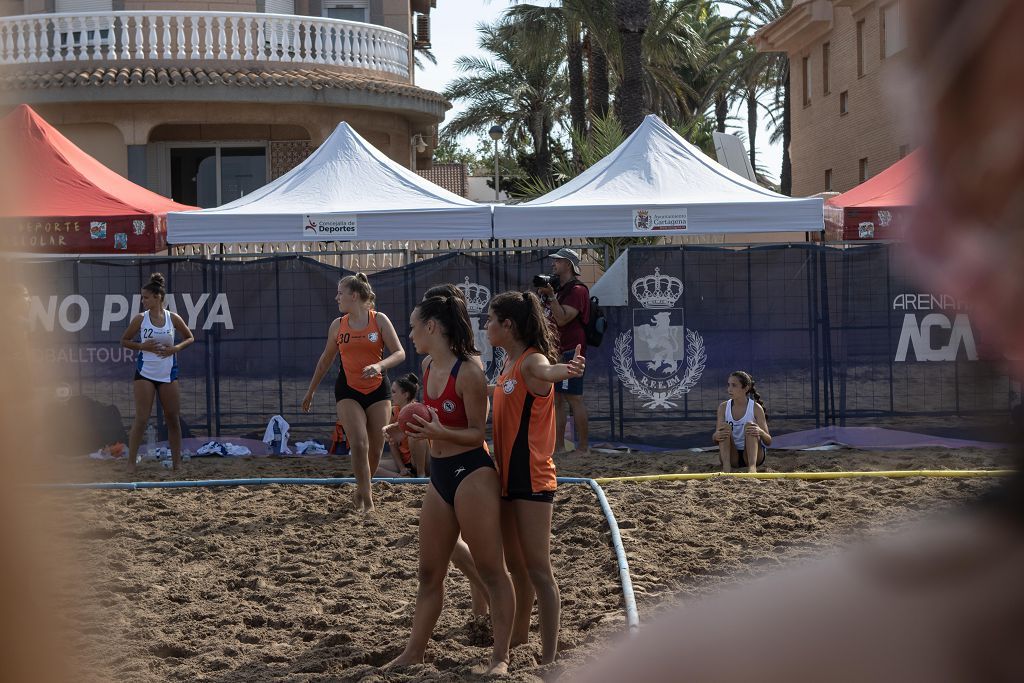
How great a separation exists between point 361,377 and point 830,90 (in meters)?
25.3

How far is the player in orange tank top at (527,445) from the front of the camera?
17.3 feet

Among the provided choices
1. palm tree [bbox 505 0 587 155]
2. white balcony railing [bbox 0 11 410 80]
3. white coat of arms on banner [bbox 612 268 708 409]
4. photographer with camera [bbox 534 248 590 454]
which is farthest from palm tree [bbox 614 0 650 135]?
photographer with camera [bbox 534 248 590 454]

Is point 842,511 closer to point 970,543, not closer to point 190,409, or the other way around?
point 190,409

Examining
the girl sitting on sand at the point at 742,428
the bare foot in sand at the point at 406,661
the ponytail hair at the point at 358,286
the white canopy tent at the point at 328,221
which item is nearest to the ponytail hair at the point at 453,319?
the bare foot in sand at the point at 406,661

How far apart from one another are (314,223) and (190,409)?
2.48m

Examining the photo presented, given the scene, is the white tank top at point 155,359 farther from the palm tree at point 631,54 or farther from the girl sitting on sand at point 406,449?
the palm tree at point 631,54

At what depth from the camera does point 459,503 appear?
205 inches

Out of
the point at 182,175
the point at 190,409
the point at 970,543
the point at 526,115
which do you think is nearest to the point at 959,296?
the point at 970,543

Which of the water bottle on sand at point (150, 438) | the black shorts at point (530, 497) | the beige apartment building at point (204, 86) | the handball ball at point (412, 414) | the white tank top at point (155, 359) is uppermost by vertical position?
the beige apartment building at point (204, 86)

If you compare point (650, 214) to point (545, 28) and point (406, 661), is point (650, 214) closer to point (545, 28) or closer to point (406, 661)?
point (406, 661)

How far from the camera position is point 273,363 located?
1219 cm

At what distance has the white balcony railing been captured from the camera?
76.7 feet

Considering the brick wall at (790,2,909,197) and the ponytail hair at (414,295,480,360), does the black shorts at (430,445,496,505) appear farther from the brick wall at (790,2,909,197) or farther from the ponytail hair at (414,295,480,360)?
the brick wall at (790,2,909,197)

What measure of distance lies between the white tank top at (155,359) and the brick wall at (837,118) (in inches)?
711
